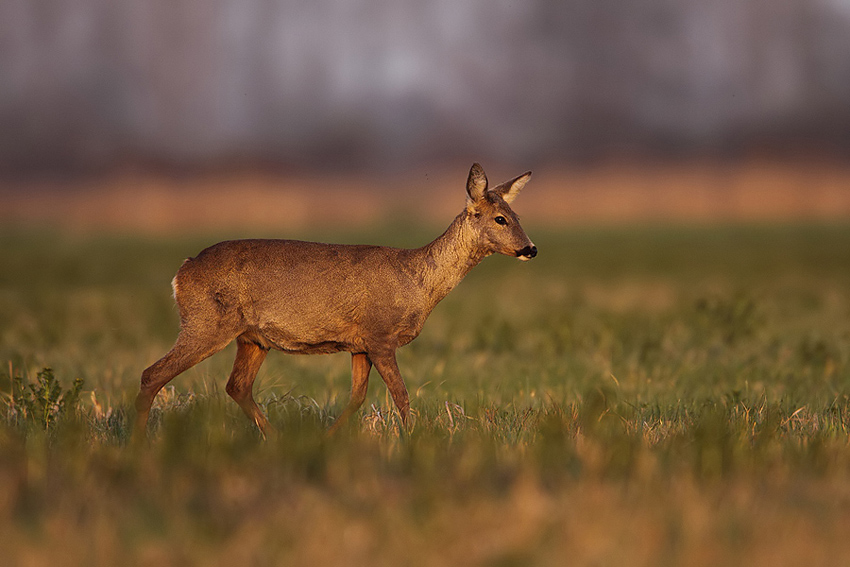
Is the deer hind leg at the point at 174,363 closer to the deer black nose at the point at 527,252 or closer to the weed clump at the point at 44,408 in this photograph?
the weed clump at the point at 44,408

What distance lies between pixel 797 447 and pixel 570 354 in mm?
7008

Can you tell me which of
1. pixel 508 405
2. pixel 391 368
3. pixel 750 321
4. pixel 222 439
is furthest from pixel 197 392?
pixel 750 321

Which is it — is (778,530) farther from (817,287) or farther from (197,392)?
(817,287)

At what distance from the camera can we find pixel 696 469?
5746 millimetres

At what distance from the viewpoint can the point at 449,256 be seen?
823cm

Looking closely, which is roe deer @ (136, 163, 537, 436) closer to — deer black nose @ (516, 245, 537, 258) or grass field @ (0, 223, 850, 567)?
deer black nose @ (516, 245, 537, 258)

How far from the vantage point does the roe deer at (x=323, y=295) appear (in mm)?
7605

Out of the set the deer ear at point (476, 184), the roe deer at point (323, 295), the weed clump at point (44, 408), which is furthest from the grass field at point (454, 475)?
the deer ear at point (476, 184)

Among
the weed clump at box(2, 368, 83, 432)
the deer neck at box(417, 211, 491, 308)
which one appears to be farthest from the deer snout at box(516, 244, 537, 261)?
the weed clump at box(2, 368, 83, 432)

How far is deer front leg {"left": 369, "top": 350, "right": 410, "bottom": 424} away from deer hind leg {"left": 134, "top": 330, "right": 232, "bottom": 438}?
1274 millimetres

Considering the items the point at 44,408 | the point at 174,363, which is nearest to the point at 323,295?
the point at 174,363

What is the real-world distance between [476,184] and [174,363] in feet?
9.68

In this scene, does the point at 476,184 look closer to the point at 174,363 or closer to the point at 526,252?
the point at 526,252

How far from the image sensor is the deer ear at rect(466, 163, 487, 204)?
7.97 m
